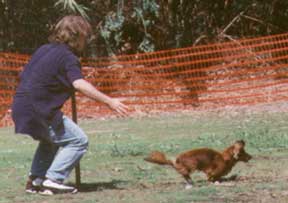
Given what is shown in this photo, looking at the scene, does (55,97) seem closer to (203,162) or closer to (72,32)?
(72,32)

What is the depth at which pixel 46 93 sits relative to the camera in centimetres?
736

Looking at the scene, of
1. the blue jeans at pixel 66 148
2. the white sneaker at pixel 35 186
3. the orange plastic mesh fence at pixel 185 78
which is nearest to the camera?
the blue jeans at pixel 66 148

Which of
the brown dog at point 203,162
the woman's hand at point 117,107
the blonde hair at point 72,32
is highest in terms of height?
the blonde hair at point 72,32

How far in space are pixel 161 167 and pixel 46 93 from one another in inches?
80.1

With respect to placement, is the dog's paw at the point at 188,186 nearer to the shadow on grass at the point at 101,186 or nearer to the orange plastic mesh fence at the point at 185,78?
the shadow on grass at the point at 101,186

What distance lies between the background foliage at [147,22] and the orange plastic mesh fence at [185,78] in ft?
3.31

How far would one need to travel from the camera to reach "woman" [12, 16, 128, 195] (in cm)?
731

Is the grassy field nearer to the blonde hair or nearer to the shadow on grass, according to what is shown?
the shadow on grass

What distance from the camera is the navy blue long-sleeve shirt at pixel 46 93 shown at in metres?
7.30

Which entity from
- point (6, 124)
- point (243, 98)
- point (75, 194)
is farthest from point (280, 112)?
point (75, 194)

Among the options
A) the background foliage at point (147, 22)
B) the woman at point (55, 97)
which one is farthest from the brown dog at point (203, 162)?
the background foliage at point (147, 22)

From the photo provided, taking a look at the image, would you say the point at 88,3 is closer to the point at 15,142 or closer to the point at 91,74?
the point at 91,74

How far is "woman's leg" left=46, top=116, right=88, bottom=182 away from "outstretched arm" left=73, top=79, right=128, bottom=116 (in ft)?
1.20

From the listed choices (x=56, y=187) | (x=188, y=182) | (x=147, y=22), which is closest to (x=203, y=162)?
(x=188, y=182)
